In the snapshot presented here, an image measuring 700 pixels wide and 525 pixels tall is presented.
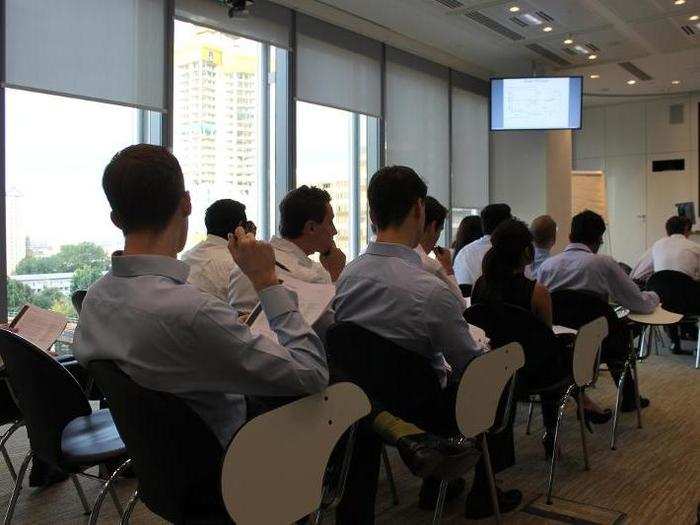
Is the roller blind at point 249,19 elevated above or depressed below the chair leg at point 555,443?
above

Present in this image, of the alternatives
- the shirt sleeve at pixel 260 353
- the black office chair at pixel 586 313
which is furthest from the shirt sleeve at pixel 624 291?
the shirt sleeve at pixel 260 353

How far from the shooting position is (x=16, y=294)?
4.66 m

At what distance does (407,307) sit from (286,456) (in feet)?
2.61

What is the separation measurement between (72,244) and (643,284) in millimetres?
5284

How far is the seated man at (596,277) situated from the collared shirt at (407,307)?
1.77 metres

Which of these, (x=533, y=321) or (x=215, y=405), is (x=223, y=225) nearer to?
(x=533, y=321)

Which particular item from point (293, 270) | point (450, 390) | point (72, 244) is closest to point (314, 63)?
point (72, 244)

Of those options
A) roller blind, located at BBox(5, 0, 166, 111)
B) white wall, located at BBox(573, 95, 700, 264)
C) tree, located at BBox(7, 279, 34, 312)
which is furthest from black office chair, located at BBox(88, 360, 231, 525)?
white wall, located at BBox(573, 95, 700, 264)

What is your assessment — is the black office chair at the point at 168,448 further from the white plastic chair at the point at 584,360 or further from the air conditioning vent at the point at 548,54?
the air conditioning vent at the point at 548,54

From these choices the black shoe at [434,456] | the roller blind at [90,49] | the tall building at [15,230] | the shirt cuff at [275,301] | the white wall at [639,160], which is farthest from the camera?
the white wall at [639,160]

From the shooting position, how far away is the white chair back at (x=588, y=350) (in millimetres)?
2928

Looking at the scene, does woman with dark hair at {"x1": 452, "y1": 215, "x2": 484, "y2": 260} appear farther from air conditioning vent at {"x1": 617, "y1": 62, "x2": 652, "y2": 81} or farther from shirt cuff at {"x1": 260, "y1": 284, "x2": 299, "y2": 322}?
air conditioning vent at {"x1": 617, "y1": 62, "x2": 652, "y2": 81}

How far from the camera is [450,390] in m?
2.25

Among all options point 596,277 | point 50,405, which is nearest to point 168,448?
point 50,405
